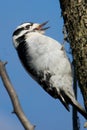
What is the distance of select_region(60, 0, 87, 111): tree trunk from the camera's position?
3.35 meters

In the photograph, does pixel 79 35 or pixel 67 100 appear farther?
pixel 67 100

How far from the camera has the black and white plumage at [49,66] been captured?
14.7ft

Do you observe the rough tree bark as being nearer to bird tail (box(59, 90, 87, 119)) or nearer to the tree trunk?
the tree trunk

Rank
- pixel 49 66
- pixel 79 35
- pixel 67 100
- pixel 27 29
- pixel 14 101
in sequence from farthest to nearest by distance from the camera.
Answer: pixel 27 29
pixel 49 66
pixel 67 100
pixel 79 35
pixel 14 101

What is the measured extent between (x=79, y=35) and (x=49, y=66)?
3.93 ft

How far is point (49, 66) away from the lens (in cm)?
453

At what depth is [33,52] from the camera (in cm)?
467

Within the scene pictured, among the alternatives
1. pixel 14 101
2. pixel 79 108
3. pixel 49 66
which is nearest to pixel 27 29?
pixel 49 66

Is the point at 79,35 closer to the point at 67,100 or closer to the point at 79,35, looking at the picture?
the point at 79,35

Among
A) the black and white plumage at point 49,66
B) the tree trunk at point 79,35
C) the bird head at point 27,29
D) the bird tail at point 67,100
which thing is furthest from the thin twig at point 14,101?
the bird head at point 27,29

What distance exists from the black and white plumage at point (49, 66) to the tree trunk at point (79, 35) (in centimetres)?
96

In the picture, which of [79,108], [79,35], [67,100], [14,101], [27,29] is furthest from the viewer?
[27,29]

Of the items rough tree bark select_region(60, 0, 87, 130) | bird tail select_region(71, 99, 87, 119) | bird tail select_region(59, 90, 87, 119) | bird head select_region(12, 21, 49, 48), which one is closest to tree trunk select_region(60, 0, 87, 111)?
rough tree bark select_region(60, 0, 87, 130)

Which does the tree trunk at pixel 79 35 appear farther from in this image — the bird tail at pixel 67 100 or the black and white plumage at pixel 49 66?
the black and white plumage at pixel 49 66
